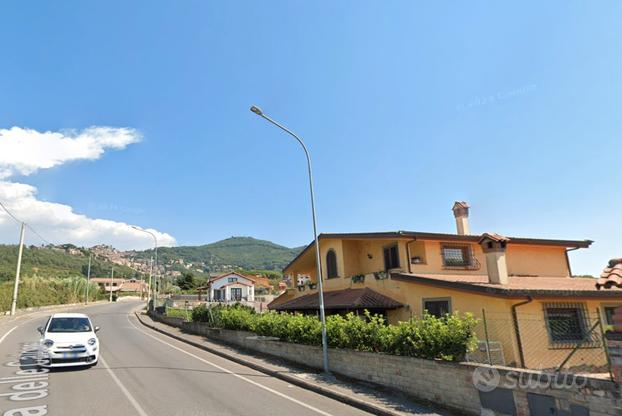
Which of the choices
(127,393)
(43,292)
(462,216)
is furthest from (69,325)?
(43,292)

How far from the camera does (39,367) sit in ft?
41.8

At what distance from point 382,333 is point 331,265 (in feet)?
36.6

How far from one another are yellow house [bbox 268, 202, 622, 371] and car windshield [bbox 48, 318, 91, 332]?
33.3 feet

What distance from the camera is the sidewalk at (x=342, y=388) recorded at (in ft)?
28.8

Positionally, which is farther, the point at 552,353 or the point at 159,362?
the point at 159,362

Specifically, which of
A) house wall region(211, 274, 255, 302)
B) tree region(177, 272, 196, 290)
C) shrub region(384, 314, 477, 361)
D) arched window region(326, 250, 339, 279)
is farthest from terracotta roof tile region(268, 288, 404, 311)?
tree region(177, 272, 196, 290)

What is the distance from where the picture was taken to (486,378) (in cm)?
801

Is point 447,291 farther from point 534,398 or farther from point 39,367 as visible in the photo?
point 39,367

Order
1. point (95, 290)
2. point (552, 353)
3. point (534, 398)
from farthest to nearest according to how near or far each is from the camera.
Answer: point (95, 290) < point (552, 353) < point (534, 398)

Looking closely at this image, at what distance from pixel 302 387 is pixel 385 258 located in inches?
379

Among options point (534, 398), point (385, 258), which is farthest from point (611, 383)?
point (385, 258)

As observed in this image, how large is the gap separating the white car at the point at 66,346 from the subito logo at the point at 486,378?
467 inches

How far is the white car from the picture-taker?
39.6 feet

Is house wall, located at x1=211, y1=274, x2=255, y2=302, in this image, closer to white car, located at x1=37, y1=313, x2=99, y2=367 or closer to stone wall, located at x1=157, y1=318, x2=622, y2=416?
white car, located at x1=37, y1=313, x2=99, y2=367
